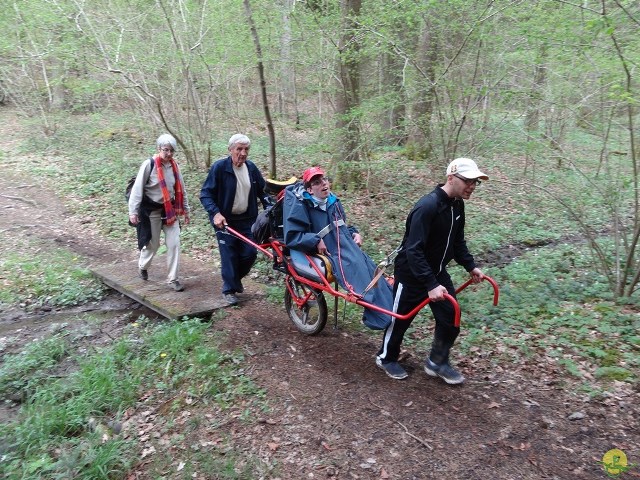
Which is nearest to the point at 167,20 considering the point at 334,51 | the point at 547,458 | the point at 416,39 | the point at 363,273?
the point at 334,51

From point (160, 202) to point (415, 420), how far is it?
177 inches

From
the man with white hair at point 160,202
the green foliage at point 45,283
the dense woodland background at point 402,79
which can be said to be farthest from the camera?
the green foliage at point 45,283

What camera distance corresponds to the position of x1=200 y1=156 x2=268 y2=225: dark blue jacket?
5.96m

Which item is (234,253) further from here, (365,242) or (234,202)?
(365,242)

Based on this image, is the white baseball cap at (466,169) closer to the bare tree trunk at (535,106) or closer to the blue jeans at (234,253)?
the blue jeans at (234,253)

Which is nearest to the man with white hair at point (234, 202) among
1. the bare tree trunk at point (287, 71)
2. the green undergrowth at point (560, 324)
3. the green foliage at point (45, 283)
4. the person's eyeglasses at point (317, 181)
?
the person's eyeglasses at point (317, 181)

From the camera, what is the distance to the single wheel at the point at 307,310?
5250 mm

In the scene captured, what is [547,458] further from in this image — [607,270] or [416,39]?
[416,39]

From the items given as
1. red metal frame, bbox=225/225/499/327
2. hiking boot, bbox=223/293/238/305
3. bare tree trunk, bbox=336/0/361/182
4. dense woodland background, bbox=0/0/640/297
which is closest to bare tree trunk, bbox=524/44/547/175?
dense woodland background, bbox=0/0/640/297

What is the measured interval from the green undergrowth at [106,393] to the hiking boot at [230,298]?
66 centimetres

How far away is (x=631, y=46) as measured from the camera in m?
5.41

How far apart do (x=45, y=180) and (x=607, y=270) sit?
579 inches

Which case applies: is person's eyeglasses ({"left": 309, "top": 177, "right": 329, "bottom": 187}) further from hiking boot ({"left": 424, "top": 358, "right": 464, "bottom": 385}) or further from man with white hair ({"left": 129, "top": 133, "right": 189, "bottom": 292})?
man with white hair ({"left": 129, "top": 133, "right": 189, "bottom": 292})

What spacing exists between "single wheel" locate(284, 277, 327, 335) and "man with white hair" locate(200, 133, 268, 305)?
3.20 ft
